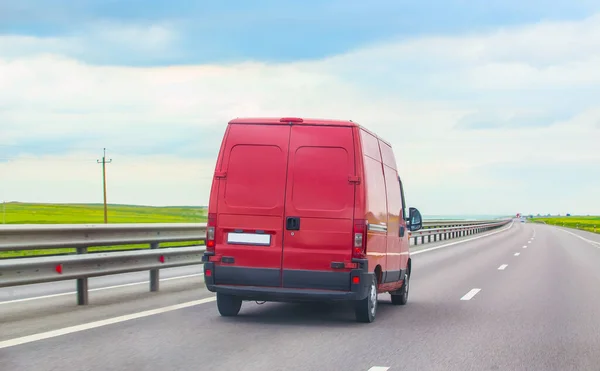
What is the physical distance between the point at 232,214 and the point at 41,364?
9.98ft

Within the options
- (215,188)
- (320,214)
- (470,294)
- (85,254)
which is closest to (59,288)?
(85,254)

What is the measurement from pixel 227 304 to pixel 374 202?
207 cm

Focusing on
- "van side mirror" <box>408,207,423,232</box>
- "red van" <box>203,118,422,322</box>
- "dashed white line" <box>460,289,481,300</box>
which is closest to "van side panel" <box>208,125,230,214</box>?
"red van" <box>203,118,422,322</box>

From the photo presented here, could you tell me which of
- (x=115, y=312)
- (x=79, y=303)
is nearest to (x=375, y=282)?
(x=115, y=312)

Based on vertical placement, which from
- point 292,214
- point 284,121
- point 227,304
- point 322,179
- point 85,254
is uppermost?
point 284,121

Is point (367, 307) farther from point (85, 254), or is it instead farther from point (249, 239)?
point (85, 254)

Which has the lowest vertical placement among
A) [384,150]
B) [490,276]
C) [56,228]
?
[490,276]

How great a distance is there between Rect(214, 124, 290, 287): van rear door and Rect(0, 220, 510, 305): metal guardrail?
1947mm

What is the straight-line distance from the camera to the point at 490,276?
17.0m

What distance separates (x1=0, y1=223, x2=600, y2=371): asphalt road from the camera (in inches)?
263

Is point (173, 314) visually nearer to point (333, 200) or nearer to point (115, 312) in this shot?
point (115, 312)

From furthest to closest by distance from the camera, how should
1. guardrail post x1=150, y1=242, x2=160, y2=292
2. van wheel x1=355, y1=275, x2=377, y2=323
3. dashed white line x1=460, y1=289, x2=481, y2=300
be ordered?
dashed white line x1=460, y1=289, x2=481, y2=300, guardrail post x1=150, y1=242, x2=160, y2=292, van wheel x1=355, y1=275, x2=377, y2=323

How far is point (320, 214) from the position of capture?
28.7 ft

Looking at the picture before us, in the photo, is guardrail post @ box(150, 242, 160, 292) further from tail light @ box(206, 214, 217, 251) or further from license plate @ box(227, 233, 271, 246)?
license plate @ box(227, 233, 271, 246)
